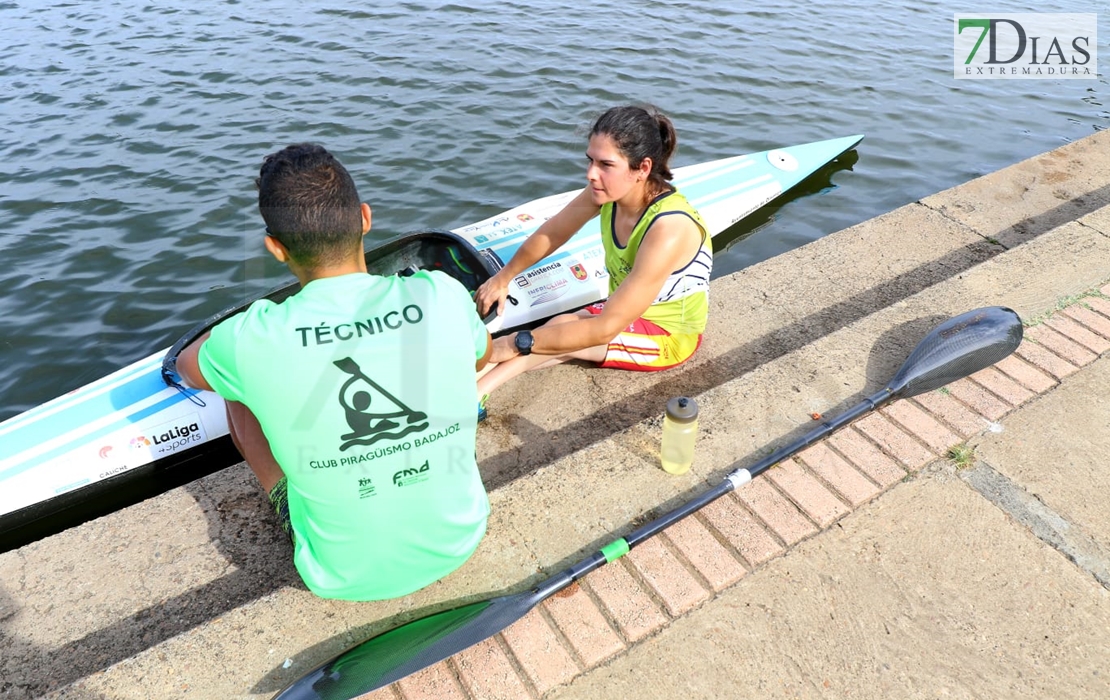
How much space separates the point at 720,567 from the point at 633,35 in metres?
9.53

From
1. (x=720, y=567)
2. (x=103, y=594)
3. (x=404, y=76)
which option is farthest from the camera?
(x=404, y=76)

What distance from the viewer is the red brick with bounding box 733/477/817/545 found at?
8.31ft

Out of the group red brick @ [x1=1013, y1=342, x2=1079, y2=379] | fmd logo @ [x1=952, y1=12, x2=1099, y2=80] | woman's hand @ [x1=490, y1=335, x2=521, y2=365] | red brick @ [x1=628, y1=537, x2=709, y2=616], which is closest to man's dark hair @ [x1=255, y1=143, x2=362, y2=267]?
red brick @ [x1=628, y1=537, x2=709, y2=616]

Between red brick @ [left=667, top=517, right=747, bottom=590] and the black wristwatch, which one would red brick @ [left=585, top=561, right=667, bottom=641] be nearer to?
red brick @ [left=667, top=517, right=747, bottom=590]

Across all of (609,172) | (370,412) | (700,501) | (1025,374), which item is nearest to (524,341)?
(609,172)

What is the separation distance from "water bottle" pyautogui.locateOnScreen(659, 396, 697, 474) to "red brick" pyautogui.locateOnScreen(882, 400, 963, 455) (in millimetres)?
910

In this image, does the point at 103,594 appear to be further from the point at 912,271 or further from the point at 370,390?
the point at 912,271

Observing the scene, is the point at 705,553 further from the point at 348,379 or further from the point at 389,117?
the point at 389,117

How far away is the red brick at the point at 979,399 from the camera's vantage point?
9.93ft

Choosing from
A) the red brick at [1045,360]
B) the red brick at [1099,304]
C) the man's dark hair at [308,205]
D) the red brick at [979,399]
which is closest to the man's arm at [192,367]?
the man's dark hair at [308,205]

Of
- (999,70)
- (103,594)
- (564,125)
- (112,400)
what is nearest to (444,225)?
(564,125)

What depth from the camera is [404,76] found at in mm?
8852

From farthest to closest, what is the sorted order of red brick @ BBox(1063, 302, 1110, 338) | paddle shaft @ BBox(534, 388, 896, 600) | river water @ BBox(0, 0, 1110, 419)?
river water @ BBox(0, 0, 1110, 419) → red brick @ BBox(1063, 302, 1110, 338) → paddle shaft @ BBox(534, 388, 896, 600)

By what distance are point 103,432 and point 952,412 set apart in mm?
4172
